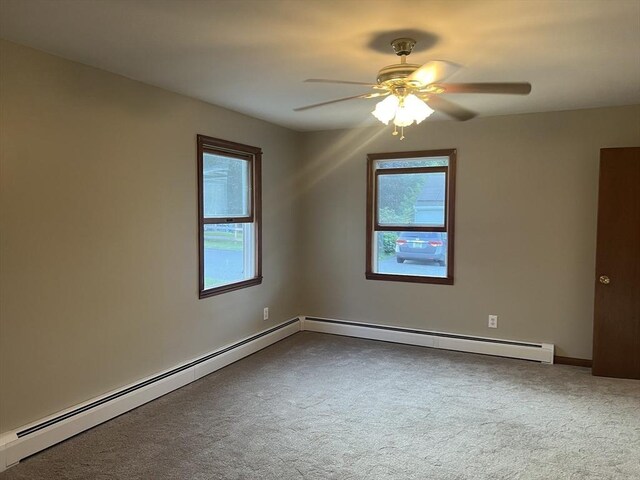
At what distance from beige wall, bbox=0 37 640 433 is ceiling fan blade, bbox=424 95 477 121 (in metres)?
1.17

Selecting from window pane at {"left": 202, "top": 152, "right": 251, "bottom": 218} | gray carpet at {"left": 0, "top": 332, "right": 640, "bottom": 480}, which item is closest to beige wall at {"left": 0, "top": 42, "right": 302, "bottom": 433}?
window pane at {"left": 202, "top": 152, "right": 251, "bottom": 218}

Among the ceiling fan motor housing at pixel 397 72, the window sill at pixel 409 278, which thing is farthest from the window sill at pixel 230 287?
the ceiling fan motor housing at pixel 397 72

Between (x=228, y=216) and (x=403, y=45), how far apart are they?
2428 millimetres

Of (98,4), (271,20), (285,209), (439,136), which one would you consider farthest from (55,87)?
(439,136)

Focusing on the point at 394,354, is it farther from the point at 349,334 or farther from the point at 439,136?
the point at 439,136

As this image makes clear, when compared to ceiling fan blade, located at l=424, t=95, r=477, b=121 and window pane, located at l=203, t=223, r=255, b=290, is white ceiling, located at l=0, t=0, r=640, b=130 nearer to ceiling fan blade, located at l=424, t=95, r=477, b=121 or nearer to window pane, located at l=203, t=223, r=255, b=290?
ceiling fan blade, located at l=424, t=95, r=477, b=121

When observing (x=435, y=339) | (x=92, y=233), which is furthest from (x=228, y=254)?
(x=435, y=339)

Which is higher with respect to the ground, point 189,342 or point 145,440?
point 189,342

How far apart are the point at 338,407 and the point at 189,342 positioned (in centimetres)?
138

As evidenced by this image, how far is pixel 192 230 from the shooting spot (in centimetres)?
388

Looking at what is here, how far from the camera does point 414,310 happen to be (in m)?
4.97

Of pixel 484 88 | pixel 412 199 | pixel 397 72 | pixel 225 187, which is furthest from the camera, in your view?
pixel 412 199

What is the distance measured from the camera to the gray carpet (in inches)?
101

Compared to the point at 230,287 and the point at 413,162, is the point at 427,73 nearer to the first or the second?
the point at 413,162
